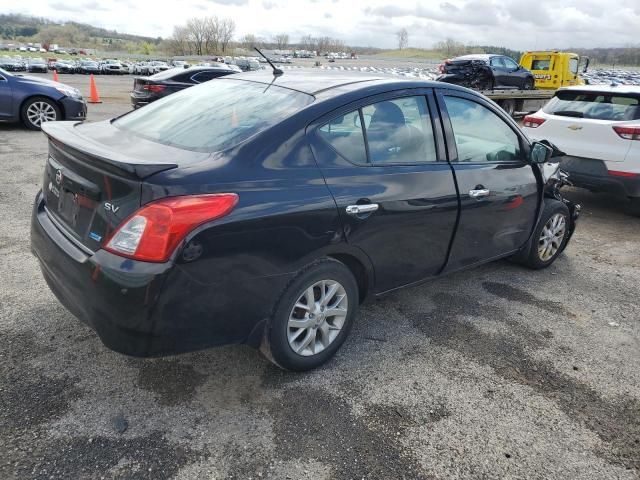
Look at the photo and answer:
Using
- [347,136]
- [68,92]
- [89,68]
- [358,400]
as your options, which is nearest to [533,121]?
[347,136]

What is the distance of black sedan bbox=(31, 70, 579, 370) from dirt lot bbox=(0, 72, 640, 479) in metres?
0.37

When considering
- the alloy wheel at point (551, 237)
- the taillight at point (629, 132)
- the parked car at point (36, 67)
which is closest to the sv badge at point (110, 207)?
the alloy wheel at point (551, 237)

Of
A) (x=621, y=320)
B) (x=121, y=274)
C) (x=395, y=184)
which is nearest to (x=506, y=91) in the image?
(x=621, y=320)

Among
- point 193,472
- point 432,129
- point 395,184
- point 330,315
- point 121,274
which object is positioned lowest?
point 193,472

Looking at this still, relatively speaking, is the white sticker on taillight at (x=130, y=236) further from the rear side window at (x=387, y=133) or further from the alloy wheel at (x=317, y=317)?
the rear side window at (x=387, y=133)

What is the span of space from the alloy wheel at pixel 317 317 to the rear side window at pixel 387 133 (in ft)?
2.46

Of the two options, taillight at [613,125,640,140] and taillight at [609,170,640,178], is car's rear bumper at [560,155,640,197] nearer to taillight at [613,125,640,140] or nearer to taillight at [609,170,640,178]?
taillight at [609,170,640,178]

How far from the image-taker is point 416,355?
323cm

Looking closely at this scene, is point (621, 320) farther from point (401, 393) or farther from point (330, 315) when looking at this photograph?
point (330, 315)

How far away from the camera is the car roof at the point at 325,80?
3.07m

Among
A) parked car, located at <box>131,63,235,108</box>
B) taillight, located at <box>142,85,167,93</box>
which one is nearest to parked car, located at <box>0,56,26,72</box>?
parked car, located at <box>131,63,235,108</box>

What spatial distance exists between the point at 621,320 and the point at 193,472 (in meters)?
3.30

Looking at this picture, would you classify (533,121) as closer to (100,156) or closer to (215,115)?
(215,115)

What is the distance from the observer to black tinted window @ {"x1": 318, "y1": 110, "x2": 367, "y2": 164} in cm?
283
